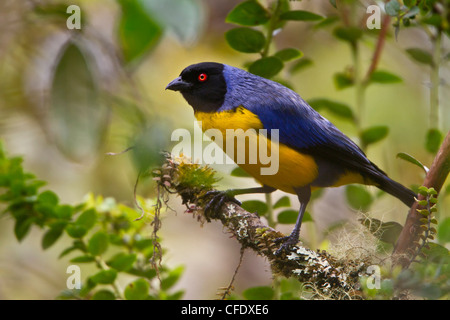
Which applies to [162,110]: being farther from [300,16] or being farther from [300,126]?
[300,16]

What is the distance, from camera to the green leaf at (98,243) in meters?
2.03

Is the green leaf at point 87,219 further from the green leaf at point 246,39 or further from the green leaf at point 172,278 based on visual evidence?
the green leaf at point 246,39

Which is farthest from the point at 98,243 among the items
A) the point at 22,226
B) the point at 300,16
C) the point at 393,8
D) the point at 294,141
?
the point at 393,8

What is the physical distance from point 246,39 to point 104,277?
1.02m

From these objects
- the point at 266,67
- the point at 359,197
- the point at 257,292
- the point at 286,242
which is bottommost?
the point at 257,292

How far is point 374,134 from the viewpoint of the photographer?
85.8 inches

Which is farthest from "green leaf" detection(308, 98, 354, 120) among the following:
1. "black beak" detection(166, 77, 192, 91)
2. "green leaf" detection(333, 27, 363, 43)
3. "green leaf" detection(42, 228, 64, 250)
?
"green leaf" detection(42, 228, 64, 250)

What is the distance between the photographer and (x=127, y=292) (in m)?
2.02

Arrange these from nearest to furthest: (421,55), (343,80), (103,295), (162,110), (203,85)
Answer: (103,295) → (421,55) → (203,85) → (343,80) → (162,110)

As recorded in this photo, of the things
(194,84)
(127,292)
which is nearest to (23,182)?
(127,292)

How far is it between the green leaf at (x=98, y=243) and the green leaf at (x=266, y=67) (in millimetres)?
828

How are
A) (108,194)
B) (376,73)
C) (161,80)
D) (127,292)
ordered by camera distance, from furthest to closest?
Answer: 1. (161,80)
2. (108,194)
3. (376,73)
4. (127,292)
